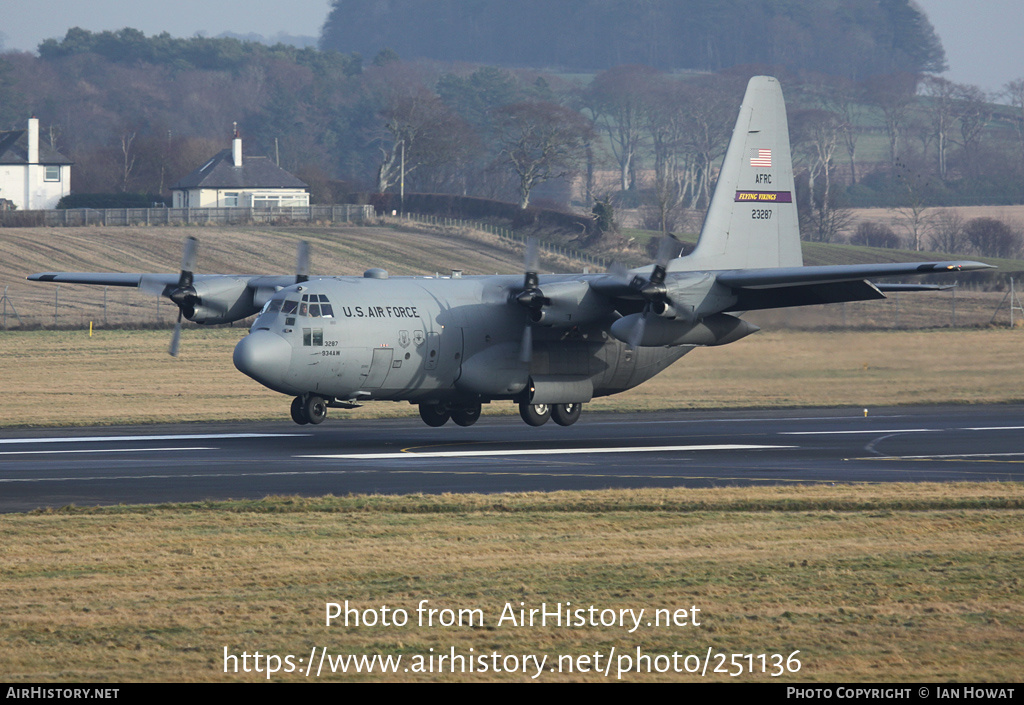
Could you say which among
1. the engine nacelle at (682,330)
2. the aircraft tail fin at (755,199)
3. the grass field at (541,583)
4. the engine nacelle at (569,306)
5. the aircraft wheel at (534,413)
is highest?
the aircraft tail fin at (755,199)

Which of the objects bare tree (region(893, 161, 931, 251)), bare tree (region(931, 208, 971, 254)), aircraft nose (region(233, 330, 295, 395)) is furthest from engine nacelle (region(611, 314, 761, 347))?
bare tree (region(893, 161, 931, 251))

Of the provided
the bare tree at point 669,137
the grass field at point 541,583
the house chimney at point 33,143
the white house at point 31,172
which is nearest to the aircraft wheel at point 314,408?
the grass field at point 541,583

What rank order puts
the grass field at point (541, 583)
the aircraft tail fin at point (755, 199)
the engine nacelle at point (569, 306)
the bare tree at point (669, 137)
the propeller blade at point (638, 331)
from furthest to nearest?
1. the bare tree at point (669, 137)
2. the aircraft tail fin at point (755, 199)
3. the engine nacelle at point (569, 306)
4. the propeller blade at point (638, 331)
5. the grass field at point (541, 583)

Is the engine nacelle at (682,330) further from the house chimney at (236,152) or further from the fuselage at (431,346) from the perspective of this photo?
the house chimney at (236,152)

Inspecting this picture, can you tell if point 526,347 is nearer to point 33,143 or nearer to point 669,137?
point 33,143

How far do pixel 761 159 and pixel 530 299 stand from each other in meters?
10.1

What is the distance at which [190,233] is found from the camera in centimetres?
9306

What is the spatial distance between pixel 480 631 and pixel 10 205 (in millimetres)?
107845

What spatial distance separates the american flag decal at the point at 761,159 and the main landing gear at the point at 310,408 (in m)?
15.5

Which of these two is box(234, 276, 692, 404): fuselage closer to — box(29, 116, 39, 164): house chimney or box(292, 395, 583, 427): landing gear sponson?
box(292, 395, 583, 427): landing gear sponson

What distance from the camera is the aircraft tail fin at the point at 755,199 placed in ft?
122

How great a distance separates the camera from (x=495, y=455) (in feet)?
94.8

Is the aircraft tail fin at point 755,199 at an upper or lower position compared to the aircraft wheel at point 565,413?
upper
